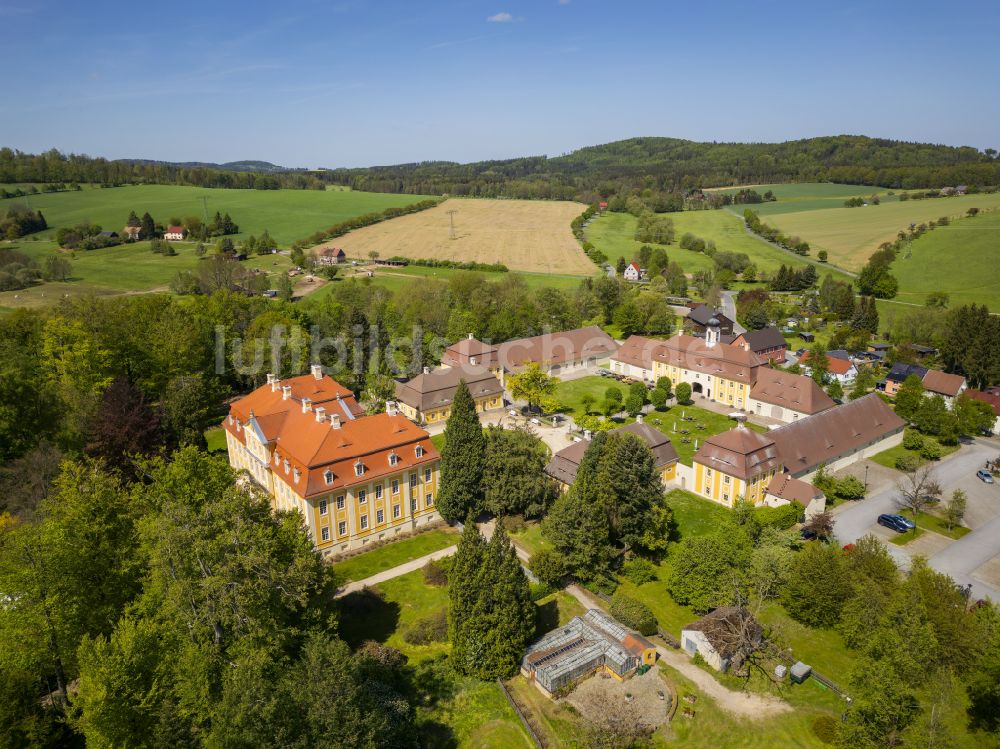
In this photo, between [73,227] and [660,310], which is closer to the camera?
[660,310]

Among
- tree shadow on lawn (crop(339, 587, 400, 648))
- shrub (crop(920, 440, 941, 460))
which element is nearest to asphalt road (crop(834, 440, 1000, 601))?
shrub (crop(920, 440, 941, 460))

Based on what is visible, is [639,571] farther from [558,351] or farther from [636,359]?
[558,351]

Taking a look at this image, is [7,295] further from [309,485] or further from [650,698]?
[650,698]

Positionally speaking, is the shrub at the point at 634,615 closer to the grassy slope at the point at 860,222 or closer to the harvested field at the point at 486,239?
the harvested field at the point at 486,239

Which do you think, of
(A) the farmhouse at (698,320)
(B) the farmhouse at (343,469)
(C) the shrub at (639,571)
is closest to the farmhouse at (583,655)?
(C) the shrub at (639,571)

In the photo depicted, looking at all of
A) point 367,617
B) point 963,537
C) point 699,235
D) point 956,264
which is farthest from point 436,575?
point 699,235

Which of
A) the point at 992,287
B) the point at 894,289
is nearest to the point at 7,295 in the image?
the point at 894,289

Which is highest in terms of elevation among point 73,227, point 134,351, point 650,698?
point 73,227
